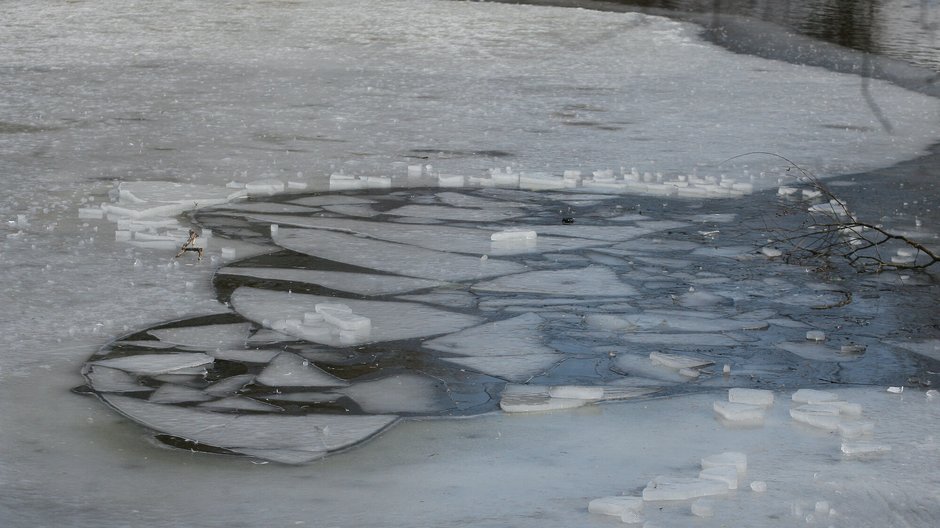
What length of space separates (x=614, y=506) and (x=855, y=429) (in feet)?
2.84

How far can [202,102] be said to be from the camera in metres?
8.97

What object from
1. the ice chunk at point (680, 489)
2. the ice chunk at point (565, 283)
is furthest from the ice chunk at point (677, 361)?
the ice chunk at point (680, 489)

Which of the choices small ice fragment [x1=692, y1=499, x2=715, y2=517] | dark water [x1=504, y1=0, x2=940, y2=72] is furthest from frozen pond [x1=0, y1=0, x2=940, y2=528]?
dark water [x1=504, y1=0, x2=940, y2=72]

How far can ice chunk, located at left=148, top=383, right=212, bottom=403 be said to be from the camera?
3.45 meters

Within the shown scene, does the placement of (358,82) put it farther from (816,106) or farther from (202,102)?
(816,106)

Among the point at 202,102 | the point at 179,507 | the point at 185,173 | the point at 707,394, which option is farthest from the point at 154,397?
the point at 202,102

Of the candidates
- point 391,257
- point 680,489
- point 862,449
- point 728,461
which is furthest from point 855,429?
point 391,257

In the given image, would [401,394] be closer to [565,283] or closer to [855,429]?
[855,429]

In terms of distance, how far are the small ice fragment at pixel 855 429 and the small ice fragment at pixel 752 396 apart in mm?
237

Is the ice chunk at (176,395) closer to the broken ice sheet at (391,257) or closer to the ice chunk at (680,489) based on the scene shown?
the ice chunk at (680,489)

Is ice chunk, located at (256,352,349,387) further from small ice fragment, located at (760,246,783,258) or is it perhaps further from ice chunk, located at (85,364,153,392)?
small ice fragment, located at (760,246,783,258)

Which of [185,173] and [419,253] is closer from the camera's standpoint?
[419,253]

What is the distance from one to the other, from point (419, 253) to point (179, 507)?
2506 millimetres

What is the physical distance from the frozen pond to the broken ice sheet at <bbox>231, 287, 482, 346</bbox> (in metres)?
0.02
